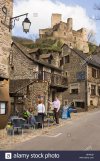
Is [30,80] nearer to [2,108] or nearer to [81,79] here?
[81,79]

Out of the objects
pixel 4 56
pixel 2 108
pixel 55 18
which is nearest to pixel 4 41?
pixel 4 56

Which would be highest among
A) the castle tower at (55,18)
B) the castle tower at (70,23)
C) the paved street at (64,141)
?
the castle tower at (55,18)

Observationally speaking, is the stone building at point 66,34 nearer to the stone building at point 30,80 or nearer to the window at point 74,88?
the window at point 74,88

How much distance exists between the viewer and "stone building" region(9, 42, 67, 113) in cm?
3519

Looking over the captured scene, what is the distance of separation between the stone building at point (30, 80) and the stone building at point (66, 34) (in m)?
46.9

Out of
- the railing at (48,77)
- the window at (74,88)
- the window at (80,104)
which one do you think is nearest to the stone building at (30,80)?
the railing at (48,77)

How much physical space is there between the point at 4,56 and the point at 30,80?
19.2 meters

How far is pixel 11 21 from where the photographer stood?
57.1 feet

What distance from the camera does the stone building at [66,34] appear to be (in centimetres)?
8669

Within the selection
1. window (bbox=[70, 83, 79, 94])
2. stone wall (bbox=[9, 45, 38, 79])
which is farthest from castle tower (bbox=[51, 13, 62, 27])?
stone wall (bbox=[9, 45, 38, 79])

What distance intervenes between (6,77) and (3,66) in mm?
782

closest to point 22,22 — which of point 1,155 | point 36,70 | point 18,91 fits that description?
point 1,155

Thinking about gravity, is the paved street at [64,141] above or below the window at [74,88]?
below

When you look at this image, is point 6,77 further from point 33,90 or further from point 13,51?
point 13,51
